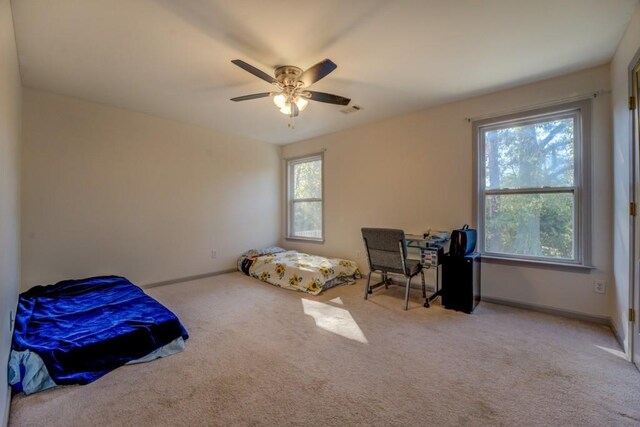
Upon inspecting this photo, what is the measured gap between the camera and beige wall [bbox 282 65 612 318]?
262 centimetres

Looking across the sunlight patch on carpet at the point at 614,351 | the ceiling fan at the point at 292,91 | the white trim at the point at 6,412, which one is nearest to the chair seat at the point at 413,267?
the sunlight patch on carpet at the point at 614,351

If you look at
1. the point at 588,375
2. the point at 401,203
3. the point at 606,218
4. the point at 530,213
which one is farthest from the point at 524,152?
the point at 588,375

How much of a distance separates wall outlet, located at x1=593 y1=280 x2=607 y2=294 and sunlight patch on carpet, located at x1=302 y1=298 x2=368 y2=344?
2.29 metres

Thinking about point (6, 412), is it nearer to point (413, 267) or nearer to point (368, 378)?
point (368, 378)

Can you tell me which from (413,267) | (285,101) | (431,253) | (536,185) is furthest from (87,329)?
(536,185)

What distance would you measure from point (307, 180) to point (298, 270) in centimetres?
206

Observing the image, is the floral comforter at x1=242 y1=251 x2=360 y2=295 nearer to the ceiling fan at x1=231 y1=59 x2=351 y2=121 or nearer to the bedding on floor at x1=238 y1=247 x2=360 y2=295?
the bedding on floor at x1=238 y1=247 x2=360 y2=295

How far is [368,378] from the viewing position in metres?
1.83

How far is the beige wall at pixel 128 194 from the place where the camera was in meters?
3.07

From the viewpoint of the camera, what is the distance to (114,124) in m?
3.56

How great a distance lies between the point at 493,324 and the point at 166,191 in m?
4.37

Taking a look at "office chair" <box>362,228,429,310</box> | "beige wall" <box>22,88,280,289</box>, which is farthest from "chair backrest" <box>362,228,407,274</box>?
"beige wall" <box>22,88,280,289</box>

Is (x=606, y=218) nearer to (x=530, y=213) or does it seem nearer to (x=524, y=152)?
(x=530, y=213)

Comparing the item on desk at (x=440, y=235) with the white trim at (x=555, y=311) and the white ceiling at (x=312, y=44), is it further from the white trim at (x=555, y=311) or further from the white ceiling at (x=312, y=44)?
the white ceiling at (x=312, y=44)
